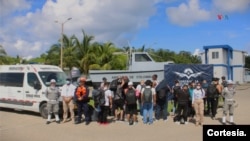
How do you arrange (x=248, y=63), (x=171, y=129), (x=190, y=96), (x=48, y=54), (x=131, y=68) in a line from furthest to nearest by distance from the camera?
(x=248, y=63), (x=48, y=54), (x=131, y=68), (x=190, y=96), (x=171, y=129)

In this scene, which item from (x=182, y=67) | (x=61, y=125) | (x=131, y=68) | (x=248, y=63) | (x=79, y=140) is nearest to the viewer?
(x=79, y=140)

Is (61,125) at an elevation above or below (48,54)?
below

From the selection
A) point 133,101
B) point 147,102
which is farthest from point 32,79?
point 147,102

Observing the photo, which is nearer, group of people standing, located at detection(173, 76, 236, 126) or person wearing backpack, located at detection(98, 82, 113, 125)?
group of people standing, located at detection(173, 76, 236, 126)

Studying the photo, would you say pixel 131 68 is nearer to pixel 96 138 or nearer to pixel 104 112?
pixel 104 112

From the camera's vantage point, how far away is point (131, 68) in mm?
23438

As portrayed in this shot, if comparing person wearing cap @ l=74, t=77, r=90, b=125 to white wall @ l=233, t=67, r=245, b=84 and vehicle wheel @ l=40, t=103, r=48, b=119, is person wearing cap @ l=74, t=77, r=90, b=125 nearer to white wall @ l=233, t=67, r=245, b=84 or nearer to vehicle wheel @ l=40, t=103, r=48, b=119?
vehicle wheel @ l=40, t=103, r=48, b=119

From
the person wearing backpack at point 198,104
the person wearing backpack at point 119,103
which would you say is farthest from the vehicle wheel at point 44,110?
the person wearing backpack at point 198,104

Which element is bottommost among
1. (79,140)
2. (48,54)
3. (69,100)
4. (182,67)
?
(79,140)

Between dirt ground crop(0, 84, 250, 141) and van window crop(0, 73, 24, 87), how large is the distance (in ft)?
6.02

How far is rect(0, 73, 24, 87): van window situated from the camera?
53.7ft

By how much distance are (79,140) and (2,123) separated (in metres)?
4.85

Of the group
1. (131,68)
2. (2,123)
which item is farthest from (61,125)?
(131,68)

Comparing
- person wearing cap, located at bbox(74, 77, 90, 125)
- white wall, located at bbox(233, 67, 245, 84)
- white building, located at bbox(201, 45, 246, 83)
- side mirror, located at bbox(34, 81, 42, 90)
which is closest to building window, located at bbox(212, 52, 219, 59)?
white building, located at bbox(201, 45, 246, 83)
